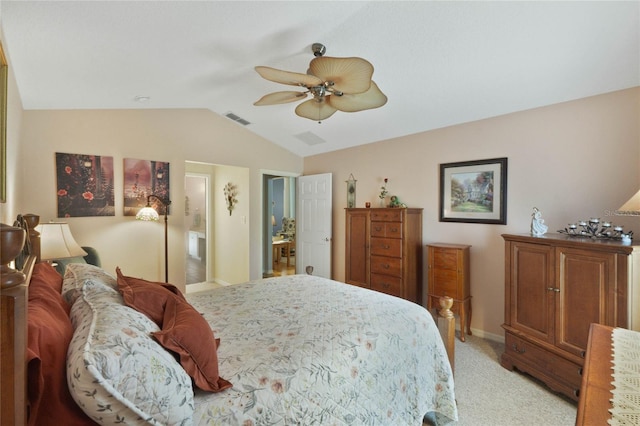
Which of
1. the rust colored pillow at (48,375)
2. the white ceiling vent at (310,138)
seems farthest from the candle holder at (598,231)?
the white ceiling vent at (310,138)

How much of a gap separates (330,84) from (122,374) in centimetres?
187

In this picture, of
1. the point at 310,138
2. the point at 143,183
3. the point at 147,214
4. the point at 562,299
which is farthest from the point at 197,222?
the point at 562,299

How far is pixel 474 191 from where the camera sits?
11.2 ft

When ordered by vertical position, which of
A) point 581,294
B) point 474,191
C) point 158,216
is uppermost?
point 474,191

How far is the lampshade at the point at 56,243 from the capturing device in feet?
7.39

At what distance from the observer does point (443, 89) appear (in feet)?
9.46

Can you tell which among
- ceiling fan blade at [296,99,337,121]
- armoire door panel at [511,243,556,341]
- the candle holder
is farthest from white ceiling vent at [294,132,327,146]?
the candle holder

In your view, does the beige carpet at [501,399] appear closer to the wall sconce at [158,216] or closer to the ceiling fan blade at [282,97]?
the ceiling fan blade at [282,97]

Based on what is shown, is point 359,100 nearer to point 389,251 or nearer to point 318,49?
point 318,49

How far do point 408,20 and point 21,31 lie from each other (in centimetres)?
232

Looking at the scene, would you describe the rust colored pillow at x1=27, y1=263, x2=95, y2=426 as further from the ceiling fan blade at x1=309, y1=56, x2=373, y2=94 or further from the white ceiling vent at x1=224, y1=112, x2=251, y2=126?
the white ceiling vent at x1=224, y1=112, x2=251, y2=126

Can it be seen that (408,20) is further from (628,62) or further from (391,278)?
(391,278)

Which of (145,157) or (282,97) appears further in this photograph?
(145,157)

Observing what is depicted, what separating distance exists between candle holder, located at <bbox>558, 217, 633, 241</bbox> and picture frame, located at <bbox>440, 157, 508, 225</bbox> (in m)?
0.68
